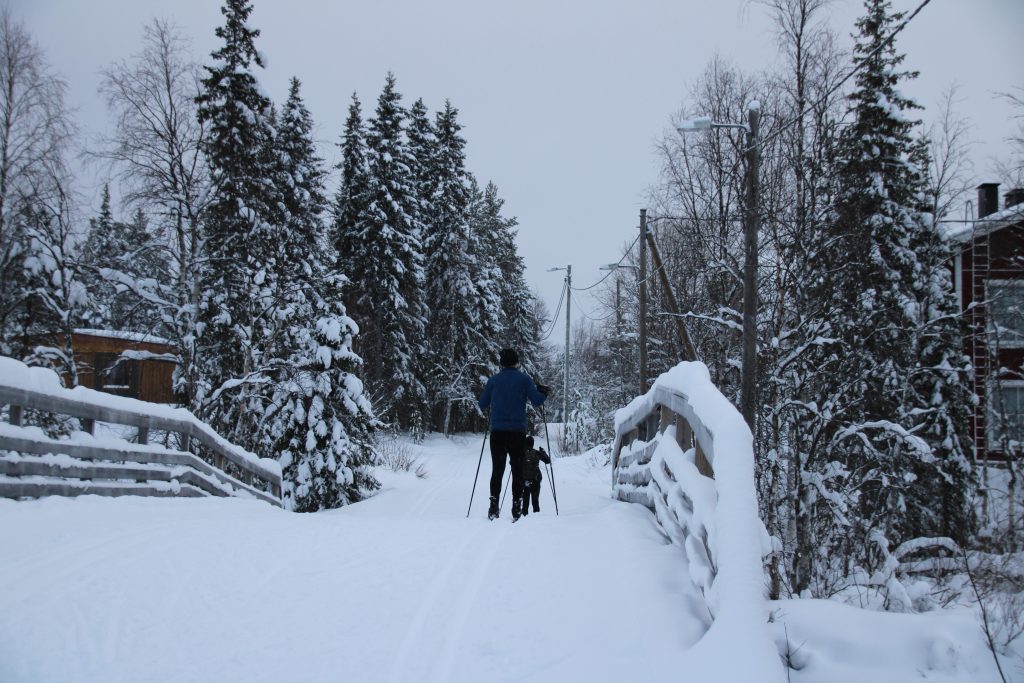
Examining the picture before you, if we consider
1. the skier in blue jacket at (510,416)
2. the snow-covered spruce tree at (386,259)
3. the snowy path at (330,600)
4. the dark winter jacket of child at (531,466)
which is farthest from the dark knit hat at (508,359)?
the snow-covered spruce tree at (386,259)

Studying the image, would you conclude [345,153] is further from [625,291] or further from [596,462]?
[596,462]

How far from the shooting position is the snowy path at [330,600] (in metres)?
3.09

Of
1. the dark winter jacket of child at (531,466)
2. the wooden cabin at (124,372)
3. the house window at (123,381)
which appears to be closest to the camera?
the dark winter jacket of child at (531,466)

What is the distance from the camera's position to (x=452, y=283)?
37250mm

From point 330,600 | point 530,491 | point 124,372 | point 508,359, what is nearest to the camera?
point 330,600

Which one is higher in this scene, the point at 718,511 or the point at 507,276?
the point at 507,276

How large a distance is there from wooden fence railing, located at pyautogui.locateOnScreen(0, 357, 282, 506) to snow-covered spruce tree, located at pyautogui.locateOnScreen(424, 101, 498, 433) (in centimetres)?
2858

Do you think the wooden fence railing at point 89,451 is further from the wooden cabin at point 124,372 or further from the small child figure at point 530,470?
the wooden cabin at point 124,372

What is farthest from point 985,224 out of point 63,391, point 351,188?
point 351,188

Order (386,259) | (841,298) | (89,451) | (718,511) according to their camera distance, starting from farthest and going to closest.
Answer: (386,259) → (841,298) → (89,451) → (718,511)

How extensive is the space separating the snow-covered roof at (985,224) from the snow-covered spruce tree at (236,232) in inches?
640

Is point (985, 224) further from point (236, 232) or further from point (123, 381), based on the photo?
point (123, 381)

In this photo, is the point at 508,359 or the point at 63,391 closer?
the point at 63,391

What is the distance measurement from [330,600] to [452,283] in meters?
33.7
